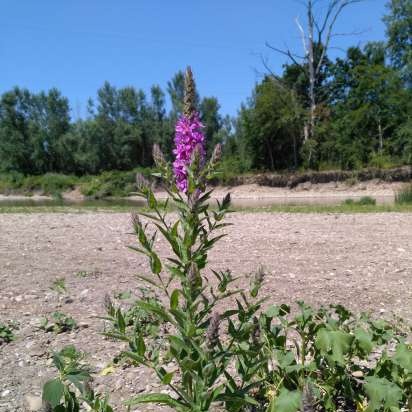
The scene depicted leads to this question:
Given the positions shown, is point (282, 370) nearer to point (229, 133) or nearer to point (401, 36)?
point (401, 36)

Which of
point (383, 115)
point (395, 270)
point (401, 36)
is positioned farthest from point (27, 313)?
point (401, 36)

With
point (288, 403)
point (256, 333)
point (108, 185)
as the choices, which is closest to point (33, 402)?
point (256, 333)

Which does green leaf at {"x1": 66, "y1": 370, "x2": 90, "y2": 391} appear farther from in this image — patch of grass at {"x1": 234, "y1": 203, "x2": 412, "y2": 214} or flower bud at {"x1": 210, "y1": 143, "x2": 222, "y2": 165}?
patch of grass at {"x1": 234, "y1": 203, "x2": 412, "y2": 214}

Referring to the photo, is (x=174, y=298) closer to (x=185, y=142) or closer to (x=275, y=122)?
(x=185, y=142)

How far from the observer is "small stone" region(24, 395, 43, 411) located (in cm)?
240

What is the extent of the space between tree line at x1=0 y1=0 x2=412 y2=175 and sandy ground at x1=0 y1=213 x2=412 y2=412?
21.5 metres

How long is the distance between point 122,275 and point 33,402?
2800 mm

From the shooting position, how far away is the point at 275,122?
1636 inches

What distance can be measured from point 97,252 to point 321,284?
3.84 m

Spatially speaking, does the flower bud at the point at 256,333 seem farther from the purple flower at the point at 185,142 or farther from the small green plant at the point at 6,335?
the small green plant at the point at 6,335

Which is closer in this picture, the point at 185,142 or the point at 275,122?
the point at 185,142

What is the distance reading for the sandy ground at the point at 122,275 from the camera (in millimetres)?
2938

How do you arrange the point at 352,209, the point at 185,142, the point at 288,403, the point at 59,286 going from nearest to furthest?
1. the point at 288,403
2. the point at 185,142
3. the point at 59,286
4. the point at 352,209

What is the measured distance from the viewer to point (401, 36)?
1586 inches
